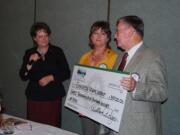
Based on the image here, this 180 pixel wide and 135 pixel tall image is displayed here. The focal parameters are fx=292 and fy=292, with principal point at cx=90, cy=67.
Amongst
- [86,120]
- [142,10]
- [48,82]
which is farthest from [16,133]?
[142,10]

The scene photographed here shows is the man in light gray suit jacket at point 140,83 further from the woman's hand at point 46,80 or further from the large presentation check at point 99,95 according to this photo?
the woman's hand at point 46,80

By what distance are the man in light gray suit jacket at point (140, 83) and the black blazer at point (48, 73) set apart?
1210 millimetres

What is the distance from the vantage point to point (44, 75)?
3391mm

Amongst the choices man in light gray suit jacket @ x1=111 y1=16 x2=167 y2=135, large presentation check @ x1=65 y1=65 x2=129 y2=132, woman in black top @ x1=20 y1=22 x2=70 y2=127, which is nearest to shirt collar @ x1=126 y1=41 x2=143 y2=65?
man in light gray suit jacket @ x1=111 y1=16 x2=167 y2=135

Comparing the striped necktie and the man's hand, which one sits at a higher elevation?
the striped necktie

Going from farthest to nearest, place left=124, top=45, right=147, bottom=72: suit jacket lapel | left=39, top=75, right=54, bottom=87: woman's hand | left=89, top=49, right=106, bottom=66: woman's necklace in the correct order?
left=39, top=75, right=54, bottom=87: woman's hand, left=89, top=49, right=106, bottom=66: woman's necklace, left=124, top=45, right=147, bottom=72: suit jacket lapel

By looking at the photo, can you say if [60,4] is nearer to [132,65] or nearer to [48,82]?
[48,82]

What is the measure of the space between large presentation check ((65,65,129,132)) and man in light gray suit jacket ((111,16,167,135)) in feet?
0.23

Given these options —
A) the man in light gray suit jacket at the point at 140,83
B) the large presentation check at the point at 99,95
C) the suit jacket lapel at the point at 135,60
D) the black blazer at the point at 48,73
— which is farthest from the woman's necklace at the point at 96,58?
the suit jacket lapel at the point at 135,60

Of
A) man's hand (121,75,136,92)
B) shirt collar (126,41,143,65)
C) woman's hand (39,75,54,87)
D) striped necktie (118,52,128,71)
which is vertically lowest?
woman's hand (39,75,54,87)

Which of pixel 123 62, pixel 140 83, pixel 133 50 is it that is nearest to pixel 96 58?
pixel 123 62

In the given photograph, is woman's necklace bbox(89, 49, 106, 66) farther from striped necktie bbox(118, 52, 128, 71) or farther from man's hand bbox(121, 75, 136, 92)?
man's hand bbox(121, 75, 136, 92)

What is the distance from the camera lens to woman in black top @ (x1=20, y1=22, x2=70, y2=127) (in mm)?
3367

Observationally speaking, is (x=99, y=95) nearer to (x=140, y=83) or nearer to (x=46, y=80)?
(x=140, y=83)
